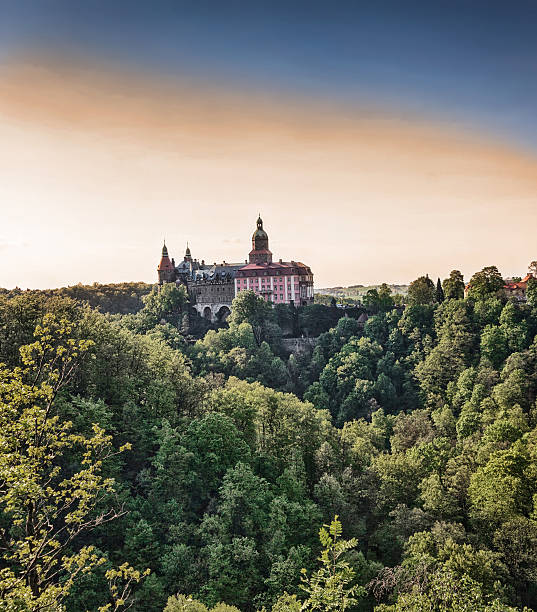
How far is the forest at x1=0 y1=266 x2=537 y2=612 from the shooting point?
46.2 ft

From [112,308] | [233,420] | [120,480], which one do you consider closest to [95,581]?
[120,480]

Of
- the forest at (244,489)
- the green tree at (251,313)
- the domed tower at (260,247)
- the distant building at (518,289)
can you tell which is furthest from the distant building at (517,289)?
the domed tower at (260,247)

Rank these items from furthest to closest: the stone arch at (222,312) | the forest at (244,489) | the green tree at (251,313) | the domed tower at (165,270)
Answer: the domed tower at (165,270), the stone arch at (222,312), the green tree at (251,313), the forest at (244,489)

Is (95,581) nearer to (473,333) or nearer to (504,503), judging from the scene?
(504,503)

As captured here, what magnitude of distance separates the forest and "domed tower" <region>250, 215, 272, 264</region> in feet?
161

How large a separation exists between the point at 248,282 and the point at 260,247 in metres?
11.1

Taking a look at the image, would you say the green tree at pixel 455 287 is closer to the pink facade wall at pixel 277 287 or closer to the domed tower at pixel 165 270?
the pink facade wall at pixel 277 287

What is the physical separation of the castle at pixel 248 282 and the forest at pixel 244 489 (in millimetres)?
39511

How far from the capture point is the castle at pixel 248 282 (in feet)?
307

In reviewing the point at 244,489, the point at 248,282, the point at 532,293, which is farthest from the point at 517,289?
the point at 244,489

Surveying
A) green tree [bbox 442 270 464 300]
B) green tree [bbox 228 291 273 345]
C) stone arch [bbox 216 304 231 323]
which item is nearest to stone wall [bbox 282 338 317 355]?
green tree [bbox 228 291 273 345]

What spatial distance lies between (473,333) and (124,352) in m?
46.3

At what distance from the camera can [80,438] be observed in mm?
11391

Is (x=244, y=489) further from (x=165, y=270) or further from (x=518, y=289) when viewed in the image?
(x=165, y=270)
